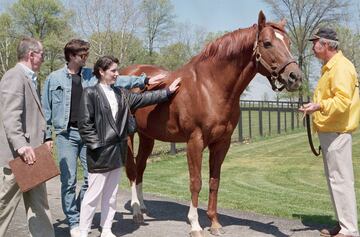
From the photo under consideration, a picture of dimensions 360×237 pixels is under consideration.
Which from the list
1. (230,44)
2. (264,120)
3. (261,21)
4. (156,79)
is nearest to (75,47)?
(156,79)

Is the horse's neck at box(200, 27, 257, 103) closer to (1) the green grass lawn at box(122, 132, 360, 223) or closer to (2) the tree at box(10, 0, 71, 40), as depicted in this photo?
(1) the green grass lawn at box(122, 132, 360, 223)

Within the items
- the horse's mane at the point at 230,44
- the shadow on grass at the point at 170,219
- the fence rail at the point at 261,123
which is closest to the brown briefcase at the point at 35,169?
the shadow on grass at the point at 170,219

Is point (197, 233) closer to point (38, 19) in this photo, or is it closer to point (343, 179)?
point (343, 179)

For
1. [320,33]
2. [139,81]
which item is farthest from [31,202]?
[320,33]

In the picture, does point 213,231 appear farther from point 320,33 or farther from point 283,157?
point 283,157

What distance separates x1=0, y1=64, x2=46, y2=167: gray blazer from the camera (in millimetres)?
3869

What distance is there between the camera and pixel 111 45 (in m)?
28.2

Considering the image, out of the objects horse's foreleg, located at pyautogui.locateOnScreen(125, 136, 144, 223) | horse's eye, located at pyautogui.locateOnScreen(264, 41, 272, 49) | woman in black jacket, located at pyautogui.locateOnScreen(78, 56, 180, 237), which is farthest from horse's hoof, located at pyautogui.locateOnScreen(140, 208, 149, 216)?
horse's eye, located at pyautogui.locateOnScreen(264, 41, 272, 49)

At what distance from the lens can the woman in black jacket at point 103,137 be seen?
450 cm

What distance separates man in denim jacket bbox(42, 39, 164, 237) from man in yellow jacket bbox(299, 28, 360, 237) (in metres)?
2.51

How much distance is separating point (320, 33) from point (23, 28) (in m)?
43.2

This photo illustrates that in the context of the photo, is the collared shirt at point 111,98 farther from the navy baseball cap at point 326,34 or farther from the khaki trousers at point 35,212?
the navy baseball cap at point 326,34

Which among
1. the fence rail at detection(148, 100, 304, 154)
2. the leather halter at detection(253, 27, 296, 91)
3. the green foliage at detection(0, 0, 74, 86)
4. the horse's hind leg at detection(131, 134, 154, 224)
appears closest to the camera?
the leather halter at detection(253, 27, 296, 91)

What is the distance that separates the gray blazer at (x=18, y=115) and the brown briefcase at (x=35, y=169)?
11 centimetres
